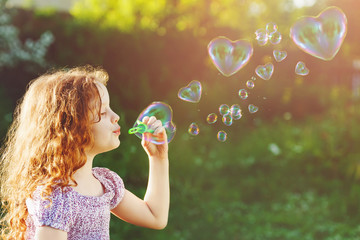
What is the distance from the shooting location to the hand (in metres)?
1.69

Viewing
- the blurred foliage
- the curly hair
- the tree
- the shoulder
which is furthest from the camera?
the tree

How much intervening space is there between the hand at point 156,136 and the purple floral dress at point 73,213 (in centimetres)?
21

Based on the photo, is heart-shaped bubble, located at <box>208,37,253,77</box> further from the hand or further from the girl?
the girl

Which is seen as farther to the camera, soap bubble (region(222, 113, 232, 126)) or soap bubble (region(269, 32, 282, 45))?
soap bubble (region(269, 32, 282, 45))

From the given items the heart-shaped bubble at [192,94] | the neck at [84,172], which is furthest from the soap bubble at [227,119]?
the neck at [84,172]

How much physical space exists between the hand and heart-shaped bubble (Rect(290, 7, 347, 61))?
3.89 ft

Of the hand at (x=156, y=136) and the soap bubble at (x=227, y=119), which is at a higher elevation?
the soap bubble at (x=227, y=119)

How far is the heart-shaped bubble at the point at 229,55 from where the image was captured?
259 centimetres

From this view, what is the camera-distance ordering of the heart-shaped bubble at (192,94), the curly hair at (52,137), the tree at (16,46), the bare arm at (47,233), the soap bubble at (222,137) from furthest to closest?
the tree at (16,46) < the heart-shaped bubble at (192,94) < the soap bubble at (222,137) < the curly hair at (52,137) < the bare arm at (47,233)

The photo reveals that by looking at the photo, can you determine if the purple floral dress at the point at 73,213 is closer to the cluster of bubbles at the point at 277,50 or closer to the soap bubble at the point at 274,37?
the cluster of bubbles at the point at 277,50

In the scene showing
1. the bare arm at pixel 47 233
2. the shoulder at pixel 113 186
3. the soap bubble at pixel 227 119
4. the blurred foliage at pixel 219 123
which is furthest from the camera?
the blurred foliage at pixel 219 123

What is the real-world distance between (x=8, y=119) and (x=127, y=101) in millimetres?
1369

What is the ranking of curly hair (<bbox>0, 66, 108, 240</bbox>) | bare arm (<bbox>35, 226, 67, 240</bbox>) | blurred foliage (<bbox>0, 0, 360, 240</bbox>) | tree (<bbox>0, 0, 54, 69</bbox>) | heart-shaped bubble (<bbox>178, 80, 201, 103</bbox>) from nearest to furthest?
bare arm (<bbox>35, 226, 67, 240</bbox>), curly hair (<bbox>0, 66, 108, 240</bbox>), heart-shaped bubble (<bbox>178, 80, 201, 103</bbox>), blurred foliage (<bbox>0, 0, 360, 240</bbox>), tree (<bbox>0, 0, 54, 69</bbox>)

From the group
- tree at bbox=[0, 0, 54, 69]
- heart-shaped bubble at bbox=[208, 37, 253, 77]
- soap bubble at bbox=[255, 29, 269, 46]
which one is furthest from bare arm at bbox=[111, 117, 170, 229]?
tree at bbox=[0, 0, 54, 69]
